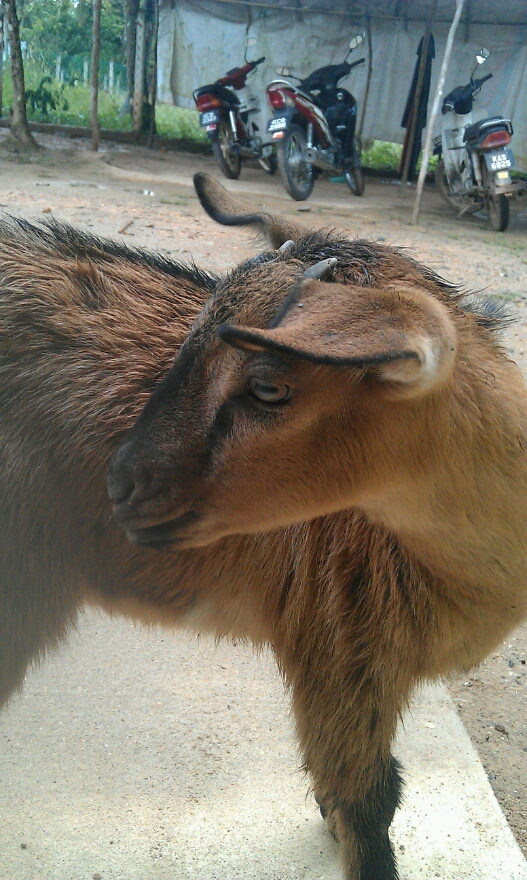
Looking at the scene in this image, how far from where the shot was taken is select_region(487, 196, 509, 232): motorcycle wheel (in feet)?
29.1

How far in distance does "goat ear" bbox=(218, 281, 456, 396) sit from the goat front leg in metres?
0.97

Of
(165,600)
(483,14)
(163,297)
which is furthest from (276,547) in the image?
(483,14)

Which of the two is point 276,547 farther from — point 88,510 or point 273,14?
point 273,14

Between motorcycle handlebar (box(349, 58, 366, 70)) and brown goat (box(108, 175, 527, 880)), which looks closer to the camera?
brown goat (box(108, 175, 527, 880))

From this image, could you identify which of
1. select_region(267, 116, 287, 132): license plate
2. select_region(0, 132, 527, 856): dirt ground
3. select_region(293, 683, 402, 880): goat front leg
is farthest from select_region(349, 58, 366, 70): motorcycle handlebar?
select_region(293, 683, 402, 880): goat front leg

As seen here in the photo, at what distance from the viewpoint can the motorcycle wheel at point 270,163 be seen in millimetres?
10805

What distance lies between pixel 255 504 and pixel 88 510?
0.67 metres

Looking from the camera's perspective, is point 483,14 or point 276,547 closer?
point 276,547

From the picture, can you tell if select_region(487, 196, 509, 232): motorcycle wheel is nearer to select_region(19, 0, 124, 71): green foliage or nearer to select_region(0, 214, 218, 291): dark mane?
select_region(19, 0, 124, 71): green foliage

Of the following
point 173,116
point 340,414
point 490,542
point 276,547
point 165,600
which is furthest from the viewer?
point 173,116

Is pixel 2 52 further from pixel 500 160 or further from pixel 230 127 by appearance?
pixel 500 160

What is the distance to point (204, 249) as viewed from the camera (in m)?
5.94

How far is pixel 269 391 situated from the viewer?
4.73 ft

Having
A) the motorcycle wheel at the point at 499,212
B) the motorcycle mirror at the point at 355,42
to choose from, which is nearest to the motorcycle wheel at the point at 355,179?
the motorcycle wheel at the point at 499,212
